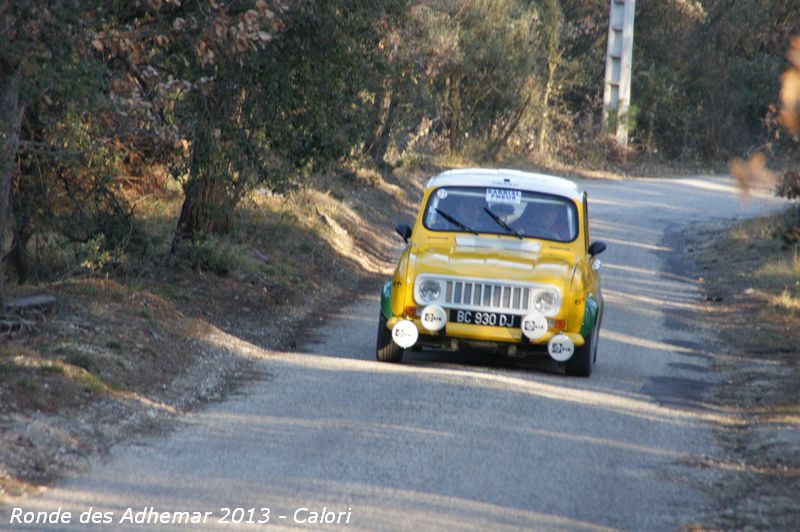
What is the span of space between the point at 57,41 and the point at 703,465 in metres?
5.39

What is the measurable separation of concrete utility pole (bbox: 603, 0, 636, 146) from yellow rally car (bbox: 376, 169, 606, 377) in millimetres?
34870

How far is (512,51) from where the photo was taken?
120 feet

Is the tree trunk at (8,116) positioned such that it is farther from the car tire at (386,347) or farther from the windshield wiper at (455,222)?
the windshield wiper at (455,222)

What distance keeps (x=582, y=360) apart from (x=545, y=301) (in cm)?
66

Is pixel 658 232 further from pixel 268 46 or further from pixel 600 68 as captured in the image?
pixel 600 68

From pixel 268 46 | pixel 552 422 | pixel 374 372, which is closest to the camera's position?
pixel 552 422

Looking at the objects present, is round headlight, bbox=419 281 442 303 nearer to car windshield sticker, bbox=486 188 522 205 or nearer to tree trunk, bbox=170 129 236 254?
car windshield sticker, bbox=486 188 522 205

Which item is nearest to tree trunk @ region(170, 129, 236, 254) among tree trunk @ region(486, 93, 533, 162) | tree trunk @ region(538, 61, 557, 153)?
tree trunk @ region(486, 93, 533, 162)

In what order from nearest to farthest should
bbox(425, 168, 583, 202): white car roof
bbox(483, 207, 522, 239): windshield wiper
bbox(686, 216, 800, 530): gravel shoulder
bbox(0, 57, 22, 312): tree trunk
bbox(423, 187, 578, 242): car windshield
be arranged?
1. bbox(686, 216, 800, 530): gravel shoulder
2. bbox(0, 57, 22, 312): tree trunk
3. bbox(483, 207, 522, 239): windshield wiper
4. bbox(423, 187, 578, 242): car windshield
5. bbox(425, 168, 583, 202): white car roof

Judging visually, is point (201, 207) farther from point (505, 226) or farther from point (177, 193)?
point (505, 226)

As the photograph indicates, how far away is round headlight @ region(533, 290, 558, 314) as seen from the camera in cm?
1087

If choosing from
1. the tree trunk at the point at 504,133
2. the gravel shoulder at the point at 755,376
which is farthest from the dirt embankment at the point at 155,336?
the tree trunk at the point at 504,133

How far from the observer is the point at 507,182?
12.2 meters

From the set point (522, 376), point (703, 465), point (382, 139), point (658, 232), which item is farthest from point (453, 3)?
point (703, 465)
